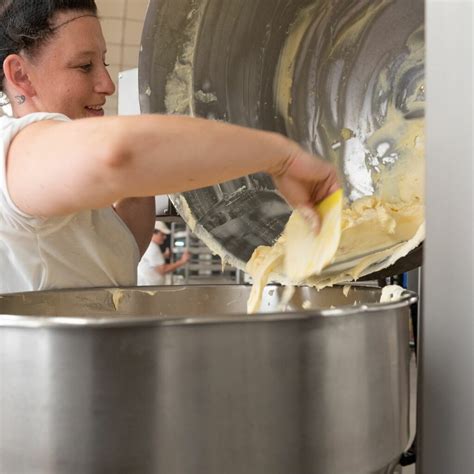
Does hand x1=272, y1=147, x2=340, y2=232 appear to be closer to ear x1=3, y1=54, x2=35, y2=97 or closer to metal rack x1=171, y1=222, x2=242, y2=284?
ear x1=3, y1=54, x2=35, y2=97

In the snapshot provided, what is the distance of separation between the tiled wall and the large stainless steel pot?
6.94ft

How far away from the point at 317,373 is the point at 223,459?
0.08 metres

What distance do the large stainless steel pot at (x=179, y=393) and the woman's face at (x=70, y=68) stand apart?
16.9 inches

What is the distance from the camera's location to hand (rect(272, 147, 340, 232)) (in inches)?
22.1

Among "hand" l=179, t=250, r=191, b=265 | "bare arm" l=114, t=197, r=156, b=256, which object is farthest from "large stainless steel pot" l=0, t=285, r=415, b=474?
"hand" l=179, t=250, r=191, b=265

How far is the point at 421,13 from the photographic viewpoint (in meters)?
0.90

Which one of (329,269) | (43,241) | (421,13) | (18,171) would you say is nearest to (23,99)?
(43,241)

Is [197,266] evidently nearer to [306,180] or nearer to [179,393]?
[306,180]

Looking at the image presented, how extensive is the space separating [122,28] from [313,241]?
200cm

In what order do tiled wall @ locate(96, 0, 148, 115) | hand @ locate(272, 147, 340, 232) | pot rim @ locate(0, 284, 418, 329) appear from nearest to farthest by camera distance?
pot rim @ locate(0, 284, 418, 329) < hand @ locate(272, 147, 340, 232) < tiled wall @ locate(96, 0, 148, 115)

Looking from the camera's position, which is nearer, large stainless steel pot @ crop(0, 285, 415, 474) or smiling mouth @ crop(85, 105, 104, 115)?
large stainless steel pot @ crop(0, 285, 415, 474)

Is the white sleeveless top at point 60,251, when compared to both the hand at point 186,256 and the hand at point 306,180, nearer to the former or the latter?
the hand at point 306,180

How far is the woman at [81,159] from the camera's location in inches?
19.4

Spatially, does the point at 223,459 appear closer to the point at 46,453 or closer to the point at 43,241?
the point at 46,453
